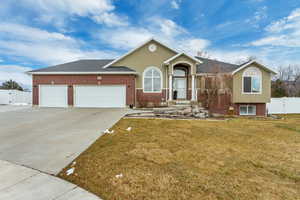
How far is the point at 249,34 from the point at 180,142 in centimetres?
2151

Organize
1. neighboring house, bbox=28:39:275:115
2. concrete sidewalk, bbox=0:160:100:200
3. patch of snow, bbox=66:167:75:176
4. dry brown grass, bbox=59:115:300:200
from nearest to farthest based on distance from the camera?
concrete sidewalk, bbox=0:160:100:200
dry brown grass, bbox=59:115:300:200
patch of snow, bbox=66:167:75:176
neighboring house, bbox=28:39:275:115

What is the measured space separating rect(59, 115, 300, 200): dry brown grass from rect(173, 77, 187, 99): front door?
8.93 metres

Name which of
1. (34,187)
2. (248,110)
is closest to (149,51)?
(248,110)

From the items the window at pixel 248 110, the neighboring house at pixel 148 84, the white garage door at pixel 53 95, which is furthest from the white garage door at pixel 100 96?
the window at pixel 248 110

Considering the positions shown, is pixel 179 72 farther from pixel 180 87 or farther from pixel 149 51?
pixel 149 51

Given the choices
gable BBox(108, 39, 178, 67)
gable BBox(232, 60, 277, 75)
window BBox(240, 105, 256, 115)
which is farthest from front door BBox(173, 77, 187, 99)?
window BBox(240, 105, 256, 115)

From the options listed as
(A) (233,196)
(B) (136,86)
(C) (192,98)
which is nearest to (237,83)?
(C) (192,98)

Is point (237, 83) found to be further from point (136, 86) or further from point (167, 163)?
point (167, 163)

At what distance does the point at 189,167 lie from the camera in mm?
3539

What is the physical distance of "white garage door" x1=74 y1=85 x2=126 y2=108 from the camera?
45.0ft

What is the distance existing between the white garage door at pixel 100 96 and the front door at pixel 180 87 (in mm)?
5062

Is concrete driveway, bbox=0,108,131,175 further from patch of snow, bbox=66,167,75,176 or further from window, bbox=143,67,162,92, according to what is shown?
window, bbox=143,67,162,92

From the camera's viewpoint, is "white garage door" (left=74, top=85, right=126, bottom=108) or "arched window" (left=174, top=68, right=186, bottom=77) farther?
"arched window" (left=174, top=68, right=186, bottom=77)

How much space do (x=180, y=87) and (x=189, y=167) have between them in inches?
458
